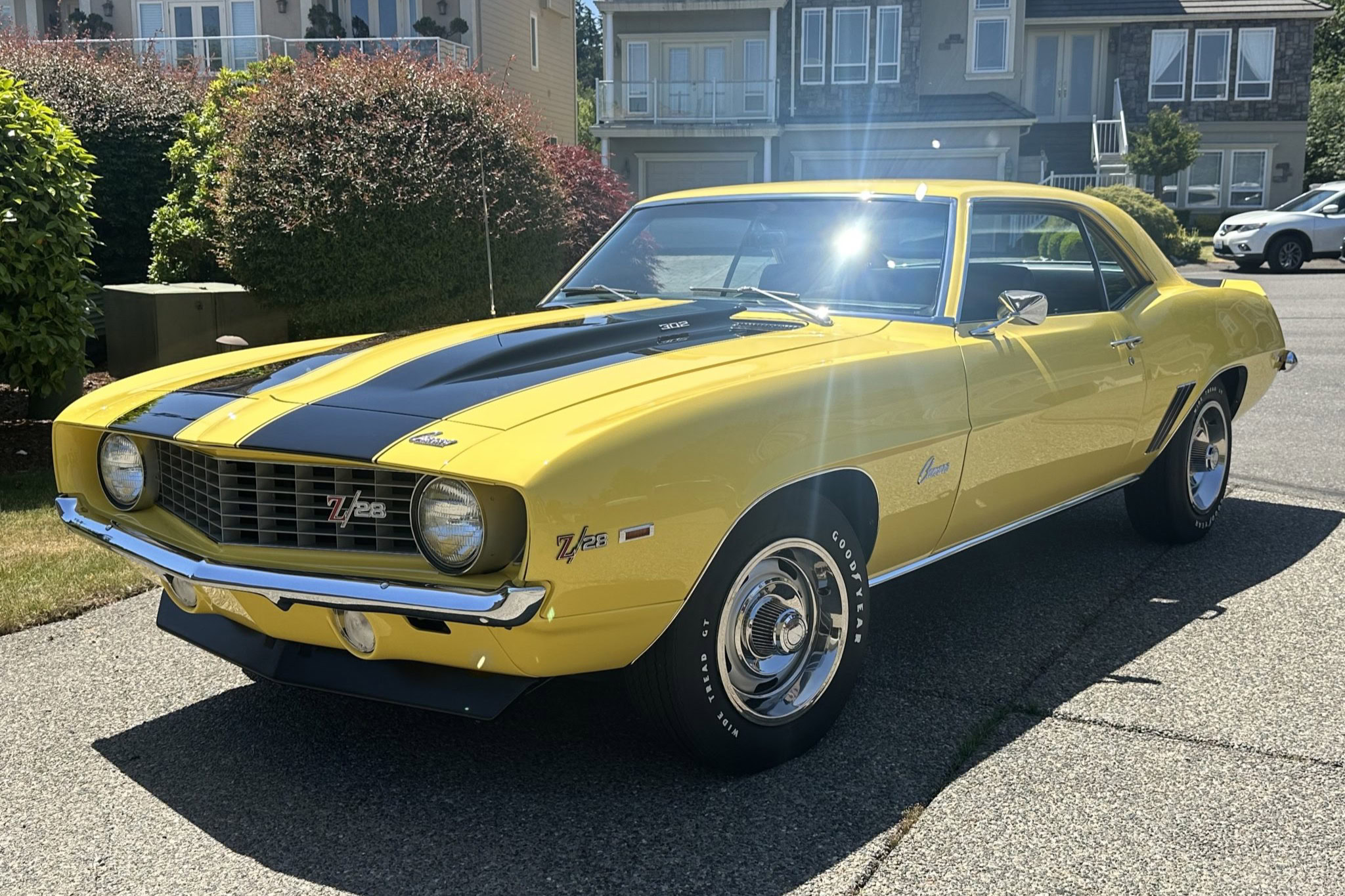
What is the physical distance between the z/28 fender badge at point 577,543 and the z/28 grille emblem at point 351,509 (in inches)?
20.3

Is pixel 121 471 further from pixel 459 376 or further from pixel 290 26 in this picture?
pixel 290 26

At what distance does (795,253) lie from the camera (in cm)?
466

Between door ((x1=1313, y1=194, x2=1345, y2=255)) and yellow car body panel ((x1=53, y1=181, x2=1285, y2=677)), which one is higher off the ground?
door ((x1=1313, y1=194, x2=1345, y2=255))

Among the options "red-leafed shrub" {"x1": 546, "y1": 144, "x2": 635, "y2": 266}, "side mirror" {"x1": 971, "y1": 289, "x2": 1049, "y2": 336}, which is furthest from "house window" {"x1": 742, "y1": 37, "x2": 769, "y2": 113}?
"side mirror" {"x1": 971, "y1": 289, "x2": 1049, "y2": 336}

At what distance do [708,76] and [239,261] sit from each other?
21.6 metres

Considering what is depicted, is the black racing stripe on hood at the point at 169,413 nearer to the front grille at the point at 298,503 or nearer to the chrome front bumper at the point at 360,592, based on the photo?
the front grille at the point at 298,503

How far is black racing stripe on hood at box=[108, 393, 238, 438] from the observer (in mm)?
3482

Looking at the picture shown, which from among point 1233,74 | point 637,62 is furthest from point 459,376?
point 1233,74

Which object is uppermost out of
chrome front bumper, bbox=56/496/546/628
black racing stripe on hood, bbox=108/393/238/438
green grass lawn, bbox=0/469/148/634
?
black racing stripe on hood, bbox=108/393/238/438

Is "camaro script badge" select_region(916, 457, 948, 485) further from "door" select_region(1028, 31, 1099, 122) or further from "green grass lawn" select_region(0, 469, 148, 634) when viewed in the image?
"door" select_region(1028, 31, 1099, 122)

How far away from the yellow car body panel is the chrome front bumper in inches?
1.3

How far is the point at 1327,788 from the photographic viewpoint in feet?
11.0

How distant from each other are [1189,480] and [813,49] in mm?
26331

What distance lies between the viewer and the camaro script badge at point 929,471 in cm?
393
